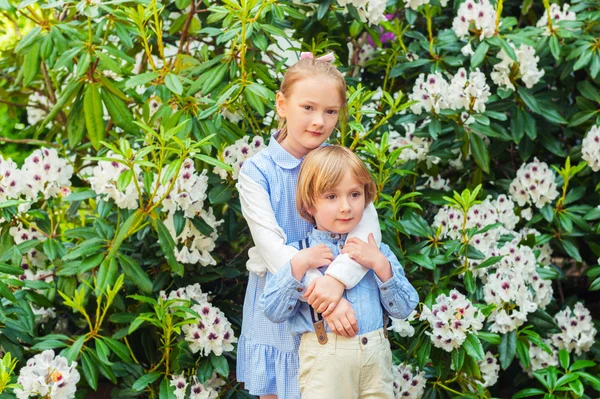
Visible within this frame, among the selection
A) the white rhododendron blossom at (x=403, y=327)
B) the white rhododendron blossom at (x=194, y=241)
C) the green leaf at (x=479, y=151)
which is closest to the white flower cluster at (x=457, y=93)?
the green leaf at (x=479, y=151)

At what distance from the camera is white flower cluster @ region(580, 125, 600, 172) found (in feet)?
12.6

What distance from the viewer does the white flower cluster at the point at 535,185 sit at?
12.7 ft

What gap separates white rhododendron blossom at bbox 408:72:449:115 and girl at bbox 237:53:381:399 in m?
0.94

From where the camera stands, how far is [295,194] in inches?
110

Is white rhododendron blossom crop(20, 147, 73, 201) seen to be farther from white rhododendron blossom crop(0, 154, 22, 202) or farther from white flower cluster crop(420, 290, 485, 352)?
white flower cluster crop(420, 290, 485, 352)

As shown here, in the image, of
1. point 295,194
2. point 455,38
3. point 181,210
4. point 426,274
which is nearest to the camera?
point 295,194

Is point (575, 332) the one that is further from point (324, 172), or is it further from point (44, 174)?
point (44, 174)

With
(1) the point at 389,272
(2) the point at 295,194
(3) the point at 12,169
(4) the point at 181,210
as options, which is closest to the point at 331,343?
(1) the point at 389,272

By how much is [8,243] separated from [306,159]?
1.43m

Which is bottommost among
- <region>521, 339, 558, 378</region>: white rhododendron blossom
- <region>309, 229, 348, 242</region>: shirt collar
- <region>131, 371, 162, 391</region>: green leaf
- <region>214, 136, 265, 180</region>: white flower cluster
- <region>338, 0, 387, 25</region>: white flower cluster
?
<region>521, 339, 558, 378</region>: white rhododendron blossom

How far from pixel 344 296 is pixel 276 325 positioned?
0.29 meters

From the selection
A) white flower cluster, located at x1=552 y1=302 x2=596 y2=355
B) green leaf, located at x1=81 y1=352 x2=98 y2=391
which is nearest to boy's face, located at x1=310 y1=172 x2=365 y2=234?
green leaf, located at x1=81 y1=352 x2=98 y2=391

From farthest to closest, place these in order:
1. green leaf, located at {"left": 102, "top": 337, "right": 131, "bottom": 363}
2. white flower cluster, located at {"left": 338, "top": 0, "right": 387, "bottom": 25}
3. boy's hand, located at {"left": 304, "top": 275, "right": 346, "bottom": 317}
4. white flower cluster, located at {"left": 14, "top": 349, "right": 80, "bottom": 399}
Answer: white flower cluster, located at {"left": 338, "top": 0, "right": 387, "bottom": 25} → green leaf, located at {"left": 102, "top": 337, "right": 131, "bottom": 363} → white flower cluster, located at {"left": 14, "top": 349, "right": 80, "bottom": 399} → boy's hand, located at {"left": 304, "top": 275, "right": 346, "bottom": 317}

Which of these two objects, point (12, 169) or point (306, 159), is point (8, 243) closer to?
point (12, 169)
